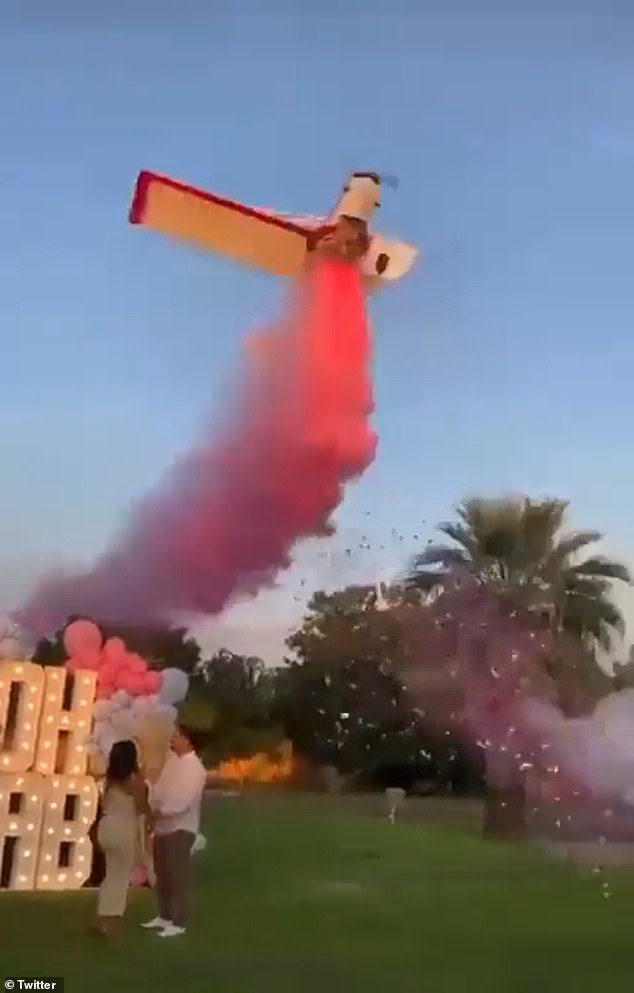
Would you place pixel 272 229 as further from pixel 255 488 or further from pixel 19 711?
pixel 19 711

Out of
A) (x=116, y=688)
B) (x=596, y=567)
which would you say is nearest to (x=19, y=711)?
(x=116, y=688)

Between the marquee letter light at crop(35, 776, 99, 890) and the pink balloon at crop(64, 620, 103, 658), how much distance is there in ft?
0.81

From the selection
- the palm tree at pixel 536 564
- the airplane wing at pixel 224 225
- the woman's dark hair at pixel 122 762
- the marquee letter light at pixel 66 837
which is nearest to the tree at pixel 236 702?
the woman's dark hair at pixel 122 762

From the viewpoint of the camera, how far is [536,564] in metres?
2.58

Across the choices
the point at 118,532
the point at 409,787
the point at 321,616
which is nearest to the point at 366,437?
the point at 321,616

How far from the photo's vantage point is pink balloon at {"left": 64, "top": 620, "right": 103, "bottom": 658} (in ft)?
8.08

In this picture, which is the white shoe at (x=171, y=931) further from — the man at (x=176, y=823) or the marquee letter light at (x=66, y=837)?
the marquee letter light at (x=66, y=837)

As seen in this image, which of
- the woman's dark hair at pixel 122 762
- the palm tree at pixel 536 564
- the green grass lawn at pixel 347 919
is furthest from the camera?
the palm tree at pixel 536 564

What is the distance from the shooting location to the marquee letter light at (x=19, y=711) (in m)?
2.44

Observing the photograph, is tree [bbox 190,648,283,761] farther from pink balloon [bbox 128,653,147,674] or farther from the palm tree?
the palm tree

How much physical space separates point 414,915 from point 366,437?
910 mm

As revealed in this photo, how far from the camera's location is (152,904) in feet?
7.87

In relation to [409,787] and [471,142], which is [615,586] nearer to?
[409,787]

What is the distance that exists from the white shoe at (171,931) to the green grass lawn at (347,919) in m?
0.02
